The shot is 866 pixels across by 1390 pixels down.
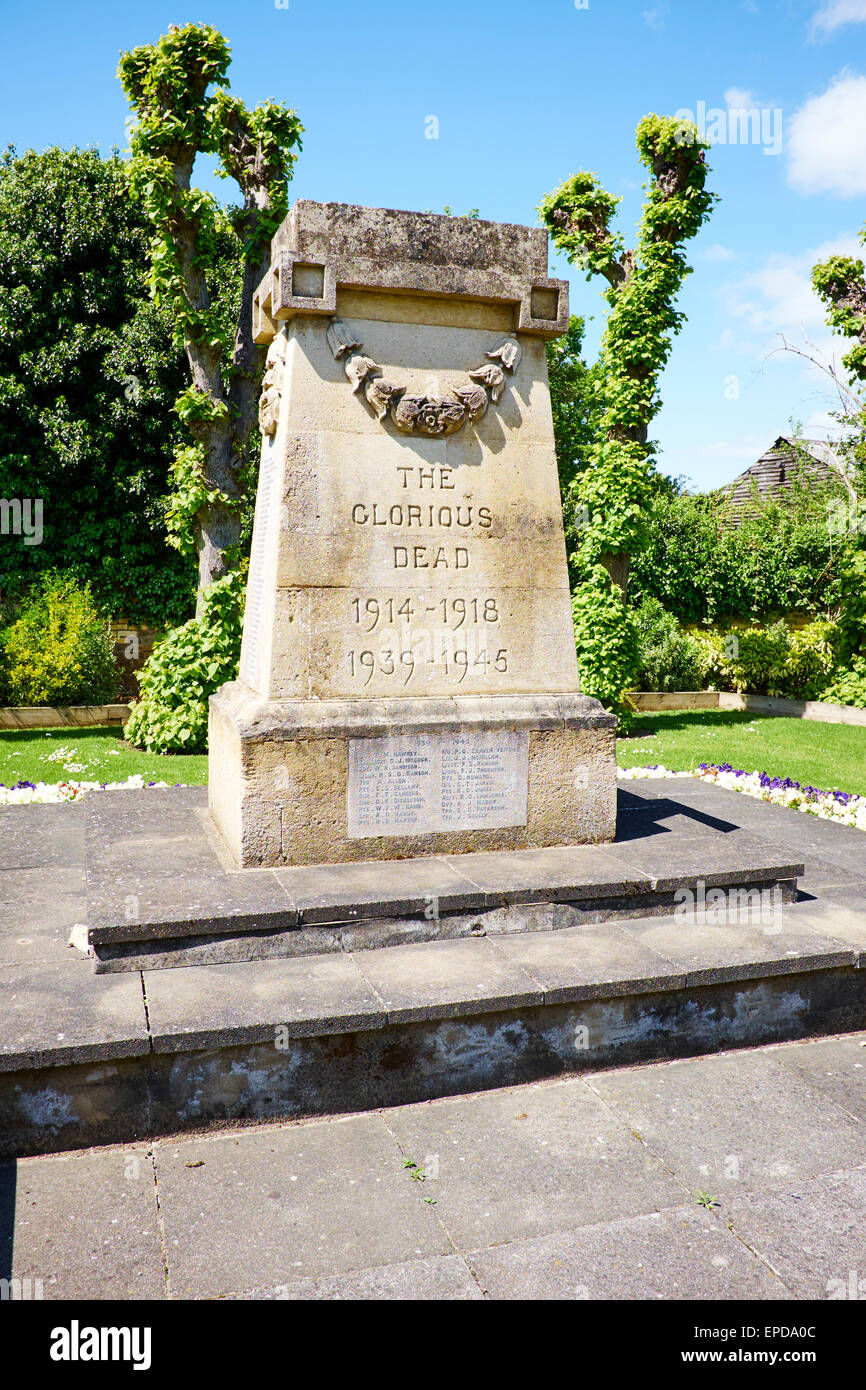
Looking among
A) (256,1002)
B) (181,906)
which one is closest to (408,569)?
(181,906)

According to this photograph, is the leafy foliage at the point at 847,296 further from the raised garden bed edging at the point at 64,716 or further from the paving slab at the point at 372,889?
the paving slab at the point at 372,889

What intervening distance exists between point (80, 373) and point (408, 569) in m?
12.6

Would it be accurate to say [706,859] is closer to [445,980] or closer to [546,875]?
[546,875]

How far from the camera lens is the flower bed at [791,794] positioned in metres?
7.69

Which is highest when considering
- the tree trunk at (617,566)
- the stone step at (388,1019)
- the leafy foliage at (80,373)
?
the leafy foliage at (80,373)

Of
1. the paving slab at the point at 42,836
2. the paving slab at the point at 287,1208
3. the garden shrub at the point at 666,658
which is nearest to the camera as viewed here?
the paving slab at the point at 287,1208

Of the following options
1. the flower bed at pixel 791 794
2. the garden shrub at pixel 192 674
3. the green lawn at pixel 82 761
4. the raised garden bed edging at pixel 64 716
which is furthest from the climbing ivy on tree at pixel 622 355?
the raised garden bed edging at pixel 64 716

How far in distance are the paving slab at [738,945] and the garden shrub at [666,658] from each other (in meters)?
12.0

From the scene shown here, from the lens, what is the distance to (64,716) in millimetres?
13258

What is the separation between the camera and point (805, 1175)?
10.4ft

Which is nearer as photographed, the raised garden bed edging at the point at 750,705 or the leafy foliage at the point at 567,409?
the raised garden bed edging at the point at 750,705

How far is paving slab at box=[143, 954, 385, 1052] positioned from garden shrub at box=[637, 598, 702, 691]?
1314 cm

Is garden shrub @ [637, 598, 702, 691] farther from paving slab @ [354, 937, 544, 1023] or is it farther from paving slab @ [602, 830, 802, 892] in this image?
paving slab @ [354, 937, 544, 1023]
